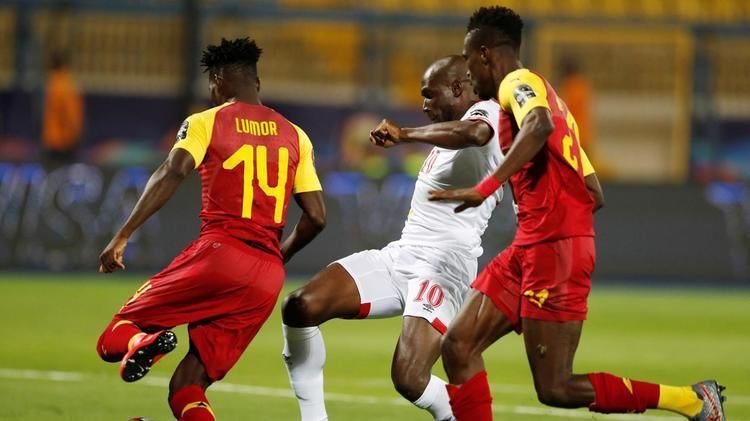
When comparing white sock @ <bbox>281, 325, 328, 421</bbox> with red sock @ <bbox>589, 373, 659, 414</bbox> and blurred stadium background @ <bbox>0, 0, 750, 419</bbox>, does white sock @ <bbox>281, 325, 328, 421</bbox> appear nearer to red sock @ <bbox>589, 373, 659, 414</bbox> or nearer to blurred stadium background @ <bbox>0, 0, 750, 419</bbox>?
red sock @ <bbox>589, 373, 659, 414</bbox>

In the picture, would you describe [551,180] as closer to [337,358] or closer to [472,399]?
[472,399]

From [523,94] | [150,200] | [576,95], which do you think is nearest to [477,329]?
[523,94]

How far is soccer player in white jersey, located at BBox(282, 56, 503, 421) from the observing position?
686 cm

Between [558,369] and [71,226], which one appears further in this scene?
[71,226]

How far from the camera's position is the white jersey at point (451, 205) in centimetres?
705

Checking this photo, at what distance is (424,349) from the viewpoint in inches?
270

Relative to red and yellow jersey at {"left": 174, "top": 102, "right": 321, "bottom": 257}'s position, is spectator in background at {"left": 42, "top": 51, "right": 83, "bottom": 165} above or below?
below

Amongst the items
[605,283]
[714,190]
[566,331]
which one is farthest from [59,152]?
[566,331]

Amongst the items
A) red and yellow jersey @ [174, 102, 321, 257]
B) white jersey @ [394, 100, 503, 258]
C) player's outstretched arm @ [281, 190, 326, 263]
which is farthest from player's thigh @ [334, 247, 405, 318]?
red and yellow jersey @ [174, 102, 321, 257]

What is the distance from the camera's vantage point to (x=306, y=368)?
694 centimetres

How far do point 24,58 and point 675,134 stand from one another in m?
11.2

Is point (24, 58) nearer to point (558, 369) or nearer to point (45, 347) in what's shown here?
point (45, 347)

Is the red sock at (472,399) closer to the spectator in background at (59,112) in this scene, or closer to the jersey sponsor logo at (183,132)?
the jersey sponsor logo at (183,132)

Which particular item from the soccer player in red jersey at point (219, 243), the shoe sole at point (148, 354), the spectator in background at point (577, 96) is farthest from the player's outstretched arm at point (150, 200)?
the spectator in background at point (577, 96)
